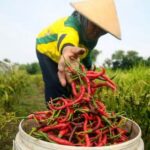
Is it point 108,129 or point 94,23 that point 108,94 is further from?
point 108,129

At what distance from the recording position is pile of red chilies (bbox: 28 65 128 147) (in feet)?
4.55

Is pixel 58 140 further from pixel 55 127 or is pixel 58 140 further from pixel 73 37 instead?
pixel 73 37

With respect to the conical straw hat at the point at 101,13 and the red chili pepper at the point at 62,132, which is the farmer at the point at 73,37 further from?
the red chili pepper at the point at 62,132

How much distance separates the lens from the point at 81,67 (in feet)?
5.20

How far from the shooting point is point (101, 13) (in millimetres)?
1944

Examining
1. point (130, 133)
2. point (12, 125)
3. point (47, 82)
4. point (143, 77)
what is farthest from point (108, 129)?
point (12, 125)

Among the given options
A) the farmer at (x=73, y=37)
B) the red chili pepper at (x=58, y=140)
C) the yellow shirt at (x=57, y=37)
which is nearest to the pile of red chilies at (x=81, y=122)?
the red chili pepper at (x=58, y=140)

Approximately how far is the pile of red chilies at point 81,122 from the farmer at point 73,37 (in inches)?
4.6

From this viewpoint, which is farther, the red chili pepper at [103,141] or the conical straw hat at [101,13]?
the conical straw hat at [101,13]

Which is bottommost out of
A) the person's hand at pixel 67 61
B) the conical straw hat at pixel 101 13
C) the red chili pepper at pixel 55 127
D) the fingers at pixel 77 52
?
the red chili pepper at pixel 55 127

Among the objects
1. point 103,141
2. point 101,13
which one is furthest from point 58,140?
point 101,13

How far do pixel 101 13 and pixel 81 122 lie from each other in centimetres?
73

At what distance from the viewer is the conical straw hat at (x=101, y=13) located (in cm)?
190

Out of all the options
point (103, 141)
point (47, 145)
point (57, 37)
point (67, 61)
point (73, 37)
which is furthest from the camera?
point (57, 37)
